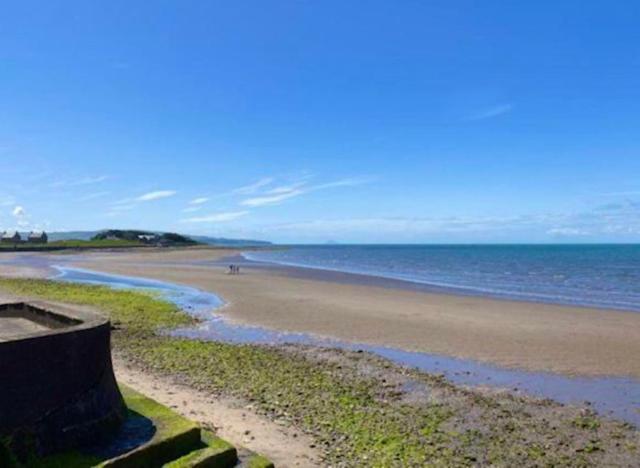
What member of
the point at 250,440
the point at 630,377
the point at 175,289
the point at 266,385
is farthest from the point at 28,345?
the point at 175,289

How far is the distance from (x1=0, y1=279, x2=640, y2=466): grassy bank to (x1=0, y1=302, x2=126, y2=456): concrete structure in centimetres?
341

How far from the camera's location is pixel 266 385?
11508mm

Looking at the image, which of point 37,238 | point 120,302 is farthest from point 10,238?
point 120,302

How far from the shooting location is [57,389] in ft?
20.4

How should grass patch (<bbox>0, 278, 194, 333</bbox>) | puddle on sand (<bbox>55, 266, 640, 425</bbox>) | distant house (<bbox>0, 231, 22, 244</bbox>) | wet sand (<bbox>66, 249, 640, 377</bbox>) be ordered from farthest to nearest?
distant house (<bbox>0, 231, 22, 244</bbox>)
grass patch (<bbox>0, 278, 194, 333</bbox>)
wet sand (<bbox>66, 249, 640, 377</bbox>)
puddle on sand (<bbox>55, 266, 640, 425</bbox>)

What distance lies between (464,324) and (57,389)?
17307mm

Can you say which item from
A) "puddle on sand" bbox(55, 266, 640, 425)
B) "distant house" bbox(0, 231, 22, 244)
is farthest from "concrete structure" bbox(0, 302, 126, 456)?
"distant house" bbox(0, 231, 22, 244)

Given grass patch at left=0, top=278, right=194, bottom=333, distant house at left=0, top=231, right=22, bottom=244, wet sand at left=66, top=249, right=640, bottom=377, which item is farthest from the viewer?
distant house at left=0, top=231, right=22, bottom=244

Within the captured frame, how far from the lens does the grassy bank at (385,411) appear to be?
8.31 meters

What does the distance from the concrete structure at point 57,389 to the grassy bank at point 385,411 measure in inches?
134

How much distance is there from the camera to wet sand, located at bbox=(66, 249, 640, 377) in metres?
15.5

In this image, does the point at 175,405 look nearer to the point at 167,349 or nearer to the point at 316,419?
the point at 316,419

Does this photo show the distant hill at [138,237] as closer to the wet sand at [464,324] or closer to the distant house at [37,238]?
the distant house at [37,238]

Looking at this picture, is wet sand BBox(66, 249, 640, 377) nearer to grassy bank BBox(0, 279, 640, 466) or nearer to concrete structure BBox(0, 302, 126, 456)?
grassy bank BBox(0, 279, 640, 466)
